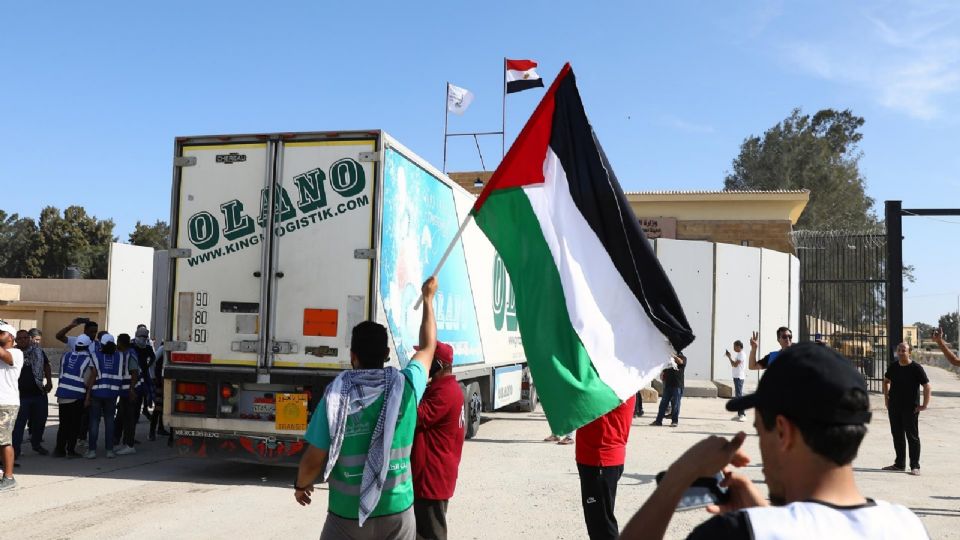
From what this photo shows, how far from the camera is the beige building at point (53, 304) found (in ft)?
129

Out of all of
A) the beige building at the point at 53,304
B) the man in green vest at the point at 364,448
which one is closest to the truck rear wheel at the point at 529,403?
the man in green vest at the point at 364,448

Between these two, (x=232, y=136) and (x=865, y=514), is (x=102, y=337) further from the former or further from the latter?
(x=865, y=514)

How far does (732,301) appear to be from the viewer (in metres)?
23.7

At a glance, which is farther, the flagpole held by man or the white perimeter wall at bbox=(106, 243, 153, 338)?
the white perimeter wall at bbox=(106, 243, 153, 338)

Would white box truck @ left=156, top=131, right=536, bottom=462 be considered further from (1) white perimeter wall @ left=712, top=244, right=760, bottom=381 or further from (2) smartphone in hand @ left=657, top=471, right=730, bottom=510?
(1) white perimeter wall @ left=712, top=244, right=760, bottom=381

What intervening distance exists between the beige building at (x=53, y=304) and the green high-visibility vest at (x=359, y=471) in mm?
39310

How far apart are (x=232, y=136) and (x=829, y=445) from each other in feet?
28.8

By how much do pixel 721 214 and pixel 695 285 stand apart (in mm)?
9327

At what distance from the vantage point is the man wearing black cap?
1607mm

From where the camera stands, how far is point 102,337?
11.8 meters

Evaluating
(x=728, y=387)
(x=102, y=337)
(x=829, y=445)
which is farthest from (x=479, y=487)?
(x=728, y=387)

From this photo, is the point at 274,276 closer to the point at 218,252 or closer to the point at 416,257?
the point at 218,252

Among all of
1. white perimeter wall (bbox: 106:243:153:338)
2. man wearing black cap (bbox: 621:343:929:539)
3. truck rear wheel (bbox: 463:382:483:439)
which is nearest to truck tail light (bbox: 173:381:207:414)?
truck rear wheel (bbox: 463:382:483:439)

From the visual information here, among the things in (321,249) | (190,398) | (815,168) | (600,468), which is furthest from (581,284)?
(815,168)
